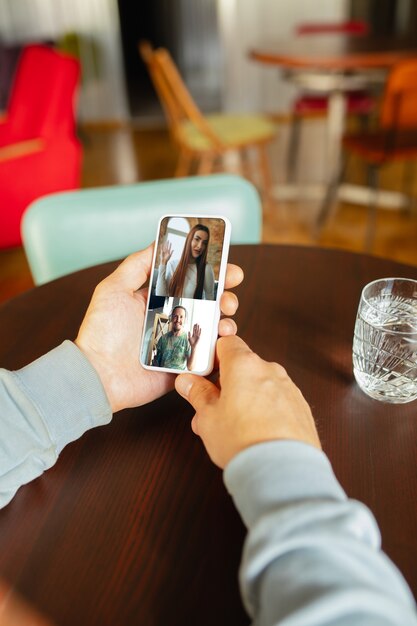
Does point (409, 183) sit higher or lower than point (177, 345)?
lower

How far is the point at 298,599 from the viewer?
0.32m

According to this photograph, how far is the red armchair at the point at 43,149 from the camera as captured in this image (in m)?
2.00

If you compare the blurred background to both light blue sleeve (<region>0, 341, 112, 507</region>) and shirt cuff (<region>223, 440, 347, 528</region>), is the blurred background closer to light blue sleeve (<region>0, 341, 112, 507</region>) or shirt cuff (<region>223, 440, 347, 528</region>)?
light blue sleeve (<region>0, 341, 112, 507</region>)

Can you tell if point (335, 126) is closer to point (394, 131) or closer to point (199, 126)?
point (394, 131)

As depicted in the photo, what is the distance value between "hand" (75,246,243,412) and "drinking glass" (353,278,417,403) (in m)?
0.14

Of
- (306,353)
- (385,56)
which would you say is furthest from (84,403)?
(385,56)

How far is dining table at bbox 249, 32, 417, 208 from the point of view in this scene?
2.03 m

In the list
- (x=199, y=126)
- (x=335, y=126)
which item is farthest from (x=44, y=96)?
(x=335, y=126)

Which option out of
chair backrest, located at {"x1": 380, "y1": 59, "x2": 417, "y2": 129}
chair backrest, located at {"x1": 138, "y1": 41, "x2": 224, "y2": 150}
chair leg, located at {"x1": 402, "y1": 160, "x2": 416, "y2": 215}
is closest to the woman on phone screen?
chair backrest, located at {"x1": 380, "y1": 59, "x2": 417, "y2": 129}

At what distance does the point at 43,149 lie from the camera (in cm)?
206

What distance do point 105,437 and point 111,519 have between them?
0.11 metres

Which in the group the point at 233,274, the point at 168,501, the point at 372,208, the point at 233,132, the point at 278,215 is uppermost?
the point at 233,274

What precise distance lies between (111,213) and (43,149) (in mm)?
1316

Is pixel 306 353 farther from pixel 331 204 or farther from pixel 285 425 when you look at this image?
pixel 331 204
